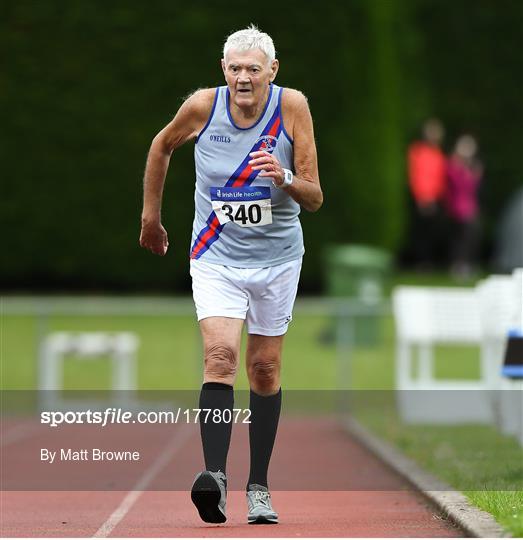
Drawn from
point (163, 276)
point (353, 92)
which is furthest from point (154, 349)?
point (353, 92)

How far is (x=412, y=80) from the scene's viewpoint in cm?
2547

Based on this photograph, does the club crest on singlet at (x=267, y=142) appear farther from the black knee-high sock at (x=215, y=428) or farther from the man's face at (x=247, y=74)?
the black knee-high sock at (x=215, y=428)

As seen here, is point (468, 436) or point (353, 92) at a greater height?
point (353, 92)

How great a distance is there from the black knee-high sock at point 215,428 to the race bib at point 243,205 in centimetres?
70

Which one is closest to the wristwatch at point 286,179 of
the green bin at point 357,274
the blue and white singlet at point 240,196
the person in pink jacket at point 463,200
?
the blue and white singlet at point 240,196

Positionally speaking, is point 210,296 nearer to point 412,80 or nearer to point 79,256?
point 79,256

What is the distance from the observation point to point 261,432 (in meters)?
7.50

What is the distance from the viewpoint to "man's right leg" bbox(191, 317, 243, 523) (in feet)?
22.9

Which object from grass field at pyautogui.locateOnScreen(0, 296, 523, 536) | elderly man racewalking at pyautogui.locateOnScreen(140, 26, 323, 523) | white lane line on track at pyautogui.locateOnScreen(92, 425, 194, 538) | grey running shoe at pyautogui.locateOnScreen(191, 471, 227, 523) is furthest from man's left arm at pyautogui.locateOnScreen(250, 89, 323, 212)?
grass field at pyautogui.locateOnScreen(0, 296, 523, 536)

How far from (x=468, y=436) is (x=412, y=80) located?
13522mm

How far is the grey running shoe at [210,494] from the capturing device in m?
6.85

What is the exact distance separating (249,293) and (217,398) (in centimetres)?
51

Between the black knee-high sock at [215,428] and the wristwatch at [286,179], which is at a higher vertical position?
the wristwatch at [286,179]

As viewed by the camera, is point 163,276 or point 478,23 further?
point 478,23
